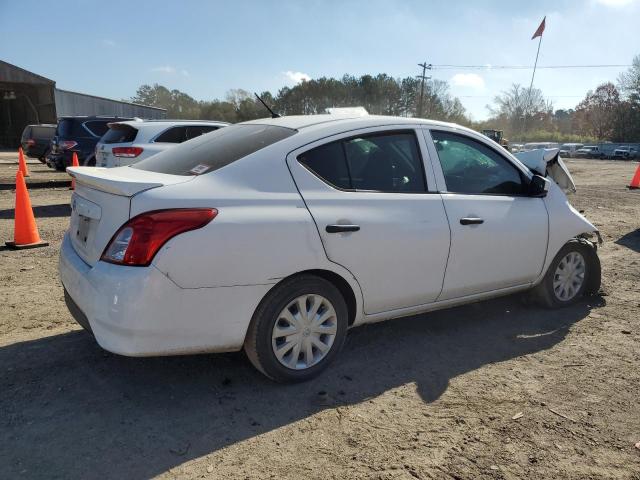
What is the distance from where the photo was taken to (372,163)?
3369 millimetres

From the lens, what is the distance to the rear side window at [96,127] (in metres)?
13.7

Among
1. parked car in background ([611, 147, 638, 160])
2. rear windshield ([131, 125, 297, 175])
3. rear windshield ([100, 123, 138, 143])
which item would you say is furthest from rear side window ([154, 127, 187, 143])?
parked car in background ([611, 147, 638, 160])

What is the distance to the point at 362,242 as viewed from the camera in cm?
311

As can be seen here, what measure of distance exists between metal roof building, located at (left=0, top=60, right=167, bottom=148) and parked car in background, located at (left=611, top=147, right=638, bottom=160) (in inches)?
1761

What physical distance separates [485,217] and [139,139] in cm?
728

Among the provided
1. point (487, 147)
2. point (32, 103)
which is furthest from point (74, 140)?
point (32, 103)

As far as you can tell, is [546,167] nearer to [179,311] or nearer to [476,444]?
[476,444]

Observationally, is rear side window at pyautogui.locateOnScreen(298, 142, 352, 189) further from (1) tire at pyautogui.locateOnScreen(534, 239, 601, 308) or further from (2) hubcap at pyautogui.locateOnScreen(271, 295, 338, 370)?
(1) tire at pyautogui.locateOnScreen(534, 239, 601, 308)

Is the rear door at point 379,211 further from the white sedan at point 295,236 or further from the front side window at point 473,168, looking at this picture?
the front side window at point 473,168

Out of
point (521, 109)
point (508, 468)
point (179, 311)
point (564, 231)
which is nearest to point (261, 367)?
point (179, 311)

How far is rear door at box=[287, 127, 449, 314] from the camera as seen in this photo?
10.00ft

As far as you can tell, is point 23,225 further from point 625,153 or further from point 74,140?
point 625,153

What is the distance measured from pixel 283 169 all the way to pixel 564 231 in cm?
271

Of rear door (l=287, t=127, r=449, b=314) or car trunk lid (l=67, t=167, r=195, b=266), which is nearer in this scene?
car trunk lid (l=67, t=167, r=195, b=266)
